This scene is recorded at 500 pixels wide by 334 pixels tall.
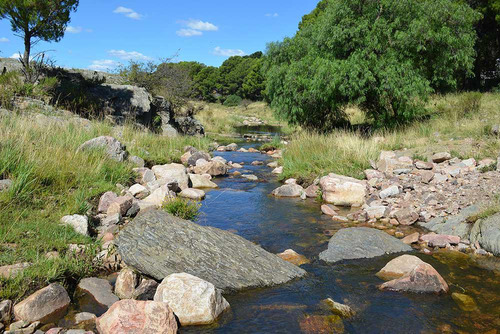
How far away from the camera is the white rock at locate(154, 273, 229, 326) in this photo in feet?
12.8

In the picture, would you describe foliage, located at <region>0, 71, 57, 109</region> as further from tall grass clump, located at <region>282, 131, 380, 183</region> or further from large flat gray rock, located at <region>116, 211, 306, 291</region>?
large flat gray rock, located at <region>116, 211, 306, 291</region>

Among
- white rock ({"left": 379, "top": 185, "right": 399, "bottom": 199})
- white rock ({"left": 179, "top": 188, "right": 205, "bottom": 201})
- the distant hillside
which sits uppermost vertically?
the distant hillside

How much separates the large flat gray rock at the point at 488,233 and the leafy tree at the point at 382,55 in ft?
27.5

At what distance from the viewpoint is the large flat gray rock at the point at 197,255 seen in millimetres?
4648

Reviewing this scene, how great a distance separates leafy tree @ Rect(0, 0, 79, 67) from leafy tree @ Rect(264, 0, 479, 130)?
977cm

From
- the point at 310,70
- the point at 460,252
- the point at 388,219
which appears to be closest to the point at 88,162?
the point at 388,219

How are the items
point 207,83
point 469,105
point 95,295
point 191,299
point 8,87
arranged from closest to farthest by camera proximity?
point 191,299, point 95,295, point 8,87, point 469,105, point 207,83

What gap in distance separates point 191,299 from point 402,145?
1030 centimetres

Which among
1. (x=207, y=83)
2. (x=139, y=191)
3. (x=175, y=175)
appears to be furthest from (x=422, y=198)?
(x=207, y=83)

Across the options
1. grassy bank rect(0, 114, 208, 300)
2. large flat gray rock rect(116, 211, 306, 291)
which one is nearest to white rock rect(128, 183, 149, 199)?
grassy bank rect(0, 114, 208, 300)

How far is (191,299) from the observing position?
13.0 feet

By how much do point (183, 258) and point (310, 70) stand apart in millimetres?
12797

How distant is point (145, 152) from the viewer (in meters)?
11.7

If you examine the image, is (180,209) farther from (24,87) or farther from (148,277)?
(24,87)
